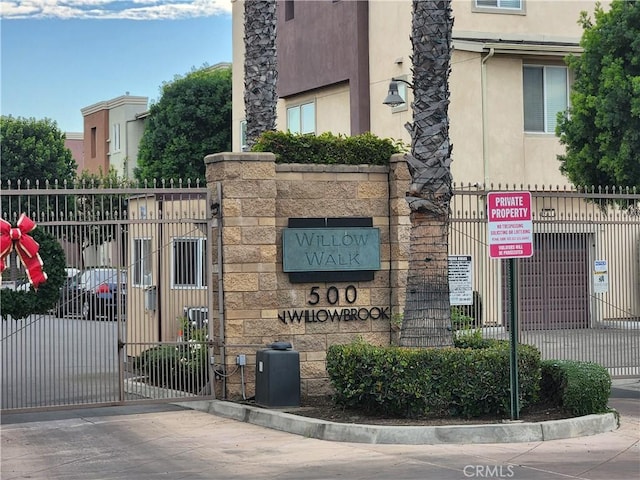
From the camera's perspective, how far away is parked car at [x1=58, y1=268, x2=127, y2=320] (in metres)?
13.7

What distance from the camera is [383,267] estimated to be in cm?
1526

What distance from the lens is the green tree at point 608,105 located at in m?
20.9

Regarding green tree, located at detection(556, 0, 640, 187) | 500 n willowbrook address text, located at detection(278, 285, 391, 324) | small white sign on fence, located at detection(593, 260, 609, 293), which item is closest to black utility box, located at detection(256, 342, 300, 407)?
500 n willowbrook address text, located at detection(278, 285, 391, 324)

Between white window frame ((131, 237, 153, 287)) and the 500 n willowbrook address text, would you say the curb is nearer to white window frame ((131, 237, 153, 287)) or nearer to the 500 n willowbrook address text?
the 500 n willowbrook address text

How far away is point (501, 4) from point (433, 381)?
1671 centimetres

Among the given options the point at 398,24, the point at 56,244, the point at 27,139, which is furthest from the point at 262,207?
the point at 27,139

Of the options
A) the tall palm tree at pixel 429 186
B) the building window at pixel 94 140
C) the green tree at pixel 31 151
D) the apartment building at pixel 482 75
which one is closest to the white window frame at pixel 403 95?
the apartment building at pixel 482 75

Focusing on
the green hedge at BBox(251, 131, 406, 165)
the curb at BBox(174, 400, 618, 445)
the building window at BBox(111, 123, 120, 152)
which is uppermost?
the building window at BBox(111, 123, 120, 152)

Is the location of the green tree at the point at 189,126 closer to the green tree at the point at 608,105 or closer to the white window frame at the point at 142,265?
the green tree at the point at 608,105

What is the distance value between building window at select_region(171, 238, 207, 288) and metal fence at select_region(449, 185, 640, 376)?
149 inches

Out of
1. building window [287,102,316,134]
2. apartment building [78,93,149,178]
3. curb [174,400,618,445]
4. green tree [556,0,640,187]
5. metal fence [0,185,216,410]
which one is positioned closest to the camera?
curb [174,400,618,445]

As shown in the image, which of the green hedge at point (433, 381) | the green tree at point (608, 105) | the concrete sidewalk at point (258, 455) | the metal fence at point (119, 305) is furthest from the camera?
the green tree at point (608, 105)

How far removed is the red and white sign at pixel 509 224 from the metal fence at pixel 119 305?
4.46 m

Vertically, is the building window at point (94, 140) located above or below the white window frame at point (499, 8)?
above
